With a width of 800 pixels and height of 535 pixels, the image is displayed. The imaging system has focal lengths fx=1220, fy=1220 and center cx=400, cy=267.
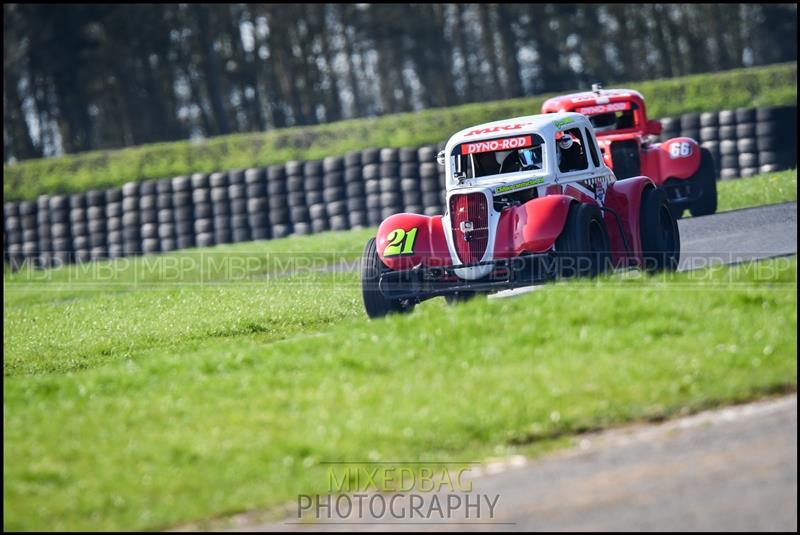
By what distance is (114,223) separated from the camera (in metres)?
25.6

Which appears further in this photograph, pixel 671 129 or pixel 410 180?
pixel 410 180

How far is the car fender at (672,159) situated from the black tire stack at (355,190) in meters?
7.23

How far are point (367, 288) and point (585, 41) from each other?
4368cm

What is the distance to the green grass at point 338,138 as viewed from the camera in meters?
26.9

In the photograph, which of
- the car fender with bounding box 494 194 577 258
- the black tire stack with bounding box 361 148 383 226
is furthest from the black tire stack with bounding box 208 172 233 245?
the car fender with bounding box 494 194 577 258

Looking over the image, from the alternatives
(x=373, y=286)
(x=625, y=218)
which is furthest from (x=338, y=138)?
(x=373, y=286)

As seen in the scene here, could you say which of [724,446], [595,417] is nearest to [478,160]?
Answer: [595,417]

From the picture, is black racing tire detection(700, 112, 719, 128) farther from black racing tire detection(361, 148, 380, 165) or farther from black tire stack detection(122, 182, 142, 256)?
black tire stack detection(122, 182, 142, 256)

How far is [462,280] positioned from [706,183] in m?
7.56

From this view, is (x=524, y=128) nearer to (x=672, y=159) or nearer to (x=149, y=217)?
(x=672, y=159)

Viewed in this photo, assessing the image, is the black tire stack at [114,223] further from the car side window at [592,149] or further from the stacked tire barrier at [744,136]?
the car side window at [592,149]

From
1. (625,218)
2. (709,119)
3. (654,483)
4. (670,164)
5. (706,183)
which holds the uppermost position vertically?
(709,119)

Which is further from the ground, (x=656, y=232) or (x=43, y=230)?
(x=43, y=230)

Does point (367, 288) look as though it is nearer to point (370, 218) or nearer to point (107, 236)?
point (370, 218)
